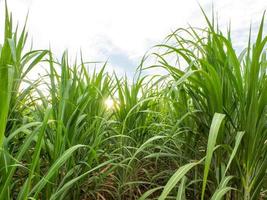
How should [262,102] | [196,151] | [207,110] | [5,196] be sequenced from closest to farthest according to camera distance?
[5,196]
[262,102]
[207,110]
[196,151]

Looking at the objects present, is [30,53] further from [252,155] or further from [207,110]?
[252,155]

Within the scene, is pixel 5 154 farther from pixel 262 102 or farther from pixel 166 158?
pixel 166 158

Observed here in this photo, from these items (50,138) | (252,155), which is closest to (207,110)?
(252,155)

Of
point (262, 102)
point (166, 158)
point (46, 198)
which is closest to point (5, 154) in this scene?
point (46, 198)

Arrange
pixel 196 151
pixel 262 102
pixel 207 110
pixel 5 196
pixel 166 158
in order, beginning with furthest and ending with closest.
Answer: pixel 166 158 → pixel 196 151 → pixel 207 110 → pixel 262 102 → pixel 5 196

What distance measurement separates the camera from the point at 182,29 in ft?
3.43

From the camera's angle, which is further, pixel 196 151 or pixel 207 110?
pixel 196 151

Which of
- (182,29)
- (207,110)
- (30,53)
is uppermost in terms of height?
(182,29)

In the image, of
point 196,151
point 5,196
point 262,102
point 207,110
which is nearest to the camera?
point 5,196

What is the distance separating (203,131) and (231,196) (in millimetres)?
224

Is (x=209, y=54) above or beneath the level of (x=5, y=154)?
above

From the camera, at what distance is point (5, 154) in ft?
2.26

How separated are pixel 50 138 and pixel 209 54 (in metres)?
0.61

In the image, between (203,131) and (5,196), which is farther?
(203,131)
